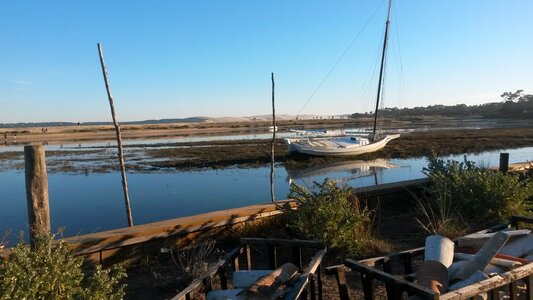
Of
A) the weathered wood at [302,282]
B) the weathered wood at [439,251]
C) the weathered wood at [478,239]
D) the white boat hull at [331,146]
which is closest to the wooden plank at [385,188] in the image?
the weathered wood at [478,239]

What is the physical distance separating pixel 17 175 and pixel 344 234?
20.6m

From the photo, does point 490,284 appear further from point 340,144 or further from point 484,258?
point 340,144

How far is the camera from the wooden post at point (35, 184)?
5.58 m

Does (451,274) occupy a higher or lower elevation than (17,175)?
higher

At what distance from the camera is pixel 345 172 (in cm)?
2012

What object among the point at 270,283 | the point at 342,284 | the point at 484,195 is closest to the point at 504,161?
the point at 484,195

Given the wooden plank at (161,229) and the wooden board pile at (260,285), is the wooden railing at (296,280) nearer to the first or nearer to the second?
the wooden board pile at (260,285)

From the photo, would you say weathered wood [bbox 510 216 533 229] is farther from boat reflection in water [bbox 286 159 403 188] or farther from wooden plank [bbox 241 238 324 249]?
boat reflection in water [bbox 286 159 403 188]

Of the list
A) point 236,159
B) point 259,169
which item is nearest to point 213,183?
point 259,169

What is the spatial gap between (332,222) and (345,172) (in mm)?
14258

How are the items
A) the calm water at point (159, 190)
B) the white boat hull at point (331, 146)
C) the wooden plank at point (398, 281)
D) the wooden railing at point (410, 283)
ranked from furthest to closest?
the white boat hull at point (331, 146), the calm water at point (159, 190), the wooden railing at point (410, 283), the wooden plank at point (398, 281)

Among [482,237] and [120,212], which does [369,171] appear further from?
[482,237]

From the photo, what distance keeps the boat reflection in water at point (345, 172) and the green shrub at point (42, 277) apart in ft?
43.2

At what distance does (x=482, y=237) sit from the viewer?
5082 mm
